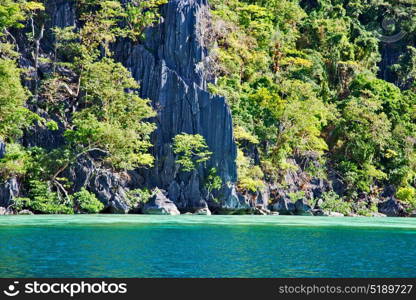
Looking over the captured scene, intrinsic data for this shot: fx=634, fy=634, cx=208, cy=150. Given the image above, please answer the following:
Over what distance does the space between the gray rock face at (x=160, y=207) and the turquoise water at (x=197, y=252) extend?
10926 mm

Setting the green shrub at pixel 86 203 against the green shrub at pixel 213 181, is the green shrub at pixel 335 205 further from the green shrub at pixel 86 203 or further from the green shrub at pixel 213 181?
the green shrub at pixel 86 203

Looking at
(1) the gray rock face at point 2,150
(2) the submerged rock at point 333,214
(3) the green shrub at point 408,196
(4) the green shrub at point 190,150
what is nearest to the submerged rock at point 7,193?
(1) the gray rock face at point 2,150

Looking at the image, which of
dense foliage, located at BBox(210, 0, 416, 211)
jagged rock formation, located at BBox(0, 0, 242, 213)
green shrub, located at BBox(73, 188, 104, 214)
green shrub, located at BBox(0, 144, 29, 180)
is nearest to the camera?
green shrub, located at BBox(0, 144, 29, 180)

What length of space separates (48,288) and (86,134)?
2481cm

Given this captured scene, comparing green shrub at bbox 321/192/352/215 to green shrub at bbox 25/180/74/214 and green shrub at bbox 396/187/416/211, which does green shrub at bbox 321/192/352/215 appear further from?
green shrub at bbox 25/180/74/214

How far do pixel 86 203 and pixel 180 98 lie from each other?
8.73m

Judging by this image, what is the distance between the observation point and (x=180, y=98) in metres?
37.3

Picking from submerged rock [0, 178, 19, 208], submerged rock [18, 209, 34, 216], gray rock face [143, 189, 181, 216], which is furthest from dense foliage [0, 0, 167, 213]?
gray rock face [143, 189, 181, 216]

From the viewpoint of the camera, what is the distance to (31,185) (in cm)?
3228

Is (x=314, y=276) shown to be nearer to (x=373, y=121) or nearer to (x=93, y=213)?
(x=93, y=213)

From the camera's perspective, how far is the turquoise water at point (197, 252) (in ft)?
39.0

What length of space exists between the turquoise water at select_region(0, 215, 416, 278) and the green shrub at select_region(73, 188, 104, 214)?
994cm

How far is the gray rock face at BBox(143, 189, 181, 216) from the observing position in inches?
1325

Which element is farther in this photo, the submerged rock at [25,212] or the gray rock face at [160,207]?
the gray rock face at [160,207]
